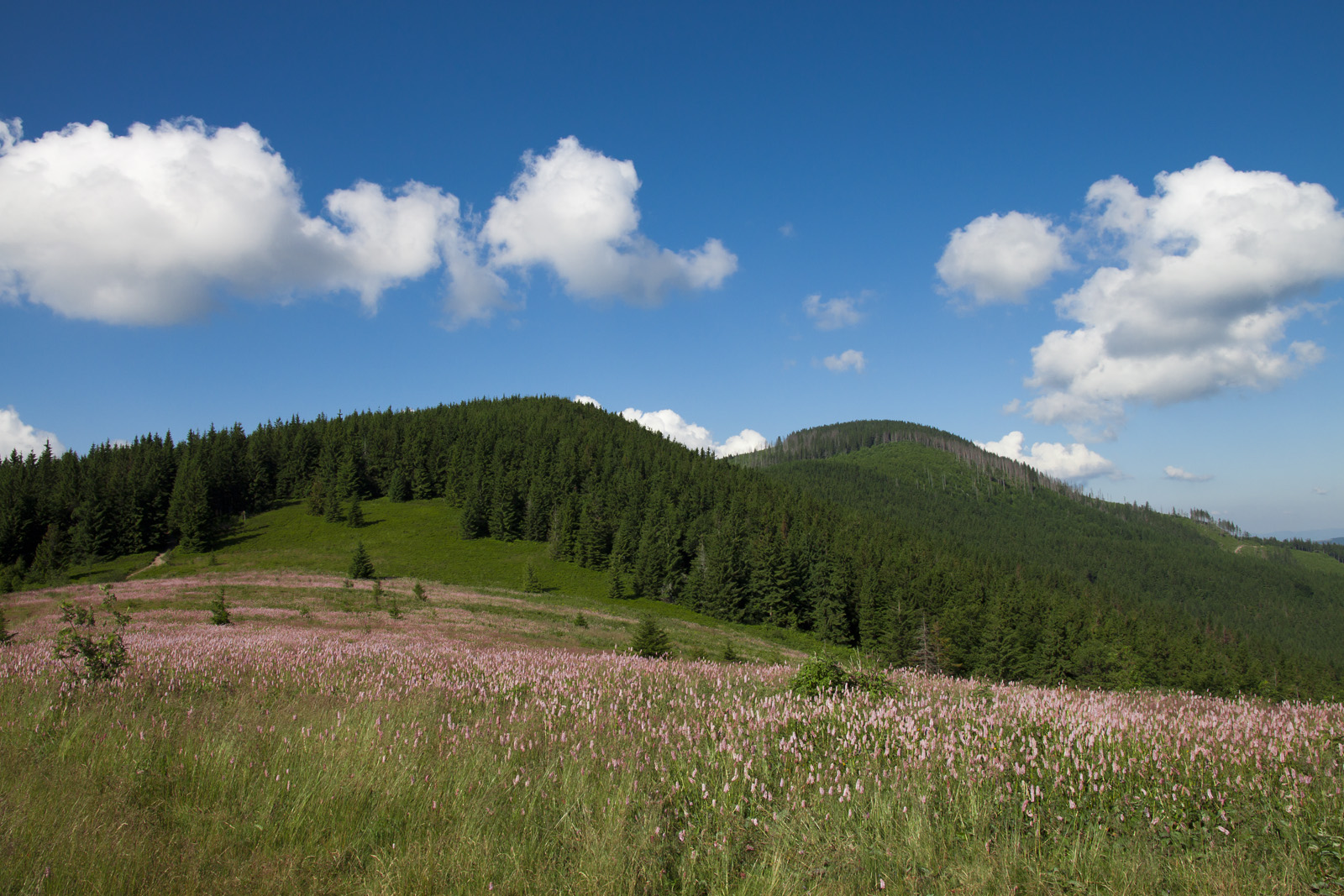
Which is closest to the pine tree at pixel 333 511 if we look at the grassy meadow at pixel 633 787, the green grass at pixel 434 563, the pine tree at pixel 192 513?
the green grass at pixel 434 563

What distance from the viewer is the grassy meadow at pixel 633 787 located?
3508 mm

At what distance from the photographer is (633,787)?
481cm

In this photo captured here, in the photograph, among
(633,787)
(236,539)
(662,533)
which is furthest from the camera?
(236,539)

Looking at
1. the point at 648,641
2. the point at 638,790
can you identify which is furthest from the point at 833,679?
the point at 648,641

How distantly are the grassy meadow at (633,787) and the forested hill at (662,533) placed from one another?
52717 mm

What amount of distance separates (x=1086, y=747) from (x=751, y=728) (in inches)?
128

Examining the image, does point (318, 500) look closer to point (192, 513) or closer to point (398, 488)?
point (398, 488)

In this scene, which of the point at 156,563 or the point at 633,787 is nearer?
the point at 633,787

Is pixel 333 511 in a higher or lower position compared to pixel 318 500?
lower

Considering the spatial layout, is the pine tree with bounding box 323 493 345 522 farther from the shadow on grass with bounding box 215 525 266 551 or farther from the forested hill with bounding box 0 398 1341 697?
the shadow on grass with bounding box 215 525 266 551

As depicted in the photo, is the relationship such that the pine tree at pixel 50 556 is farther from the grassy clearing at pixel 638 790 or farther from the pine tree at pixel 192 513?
the grassy clearing at pixel 638 790

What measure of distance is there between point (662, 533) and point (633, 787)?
81.4 meters

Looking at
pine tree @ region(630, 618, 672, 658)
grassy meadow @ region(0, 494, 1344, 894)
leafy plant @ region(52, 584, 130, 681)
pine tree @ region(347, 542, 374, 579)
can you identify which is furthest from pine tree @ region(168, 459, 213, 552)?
leafy plant @ region(52, 584, 130, 681)

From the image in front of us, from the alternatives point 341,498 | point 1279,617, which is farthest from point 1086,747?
point 1279,617
